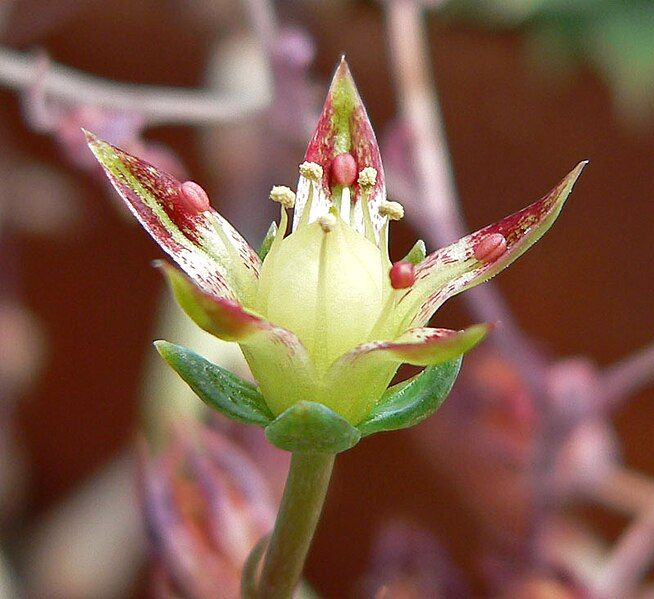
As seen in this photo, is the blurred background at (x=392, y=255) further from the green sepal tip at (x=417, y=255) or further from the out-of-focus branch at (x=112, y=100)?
the green sepal tip at (x=417, y=255)

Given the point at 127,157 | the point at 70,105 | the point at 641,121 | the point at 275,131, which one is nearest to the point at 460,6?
the point at 641,121

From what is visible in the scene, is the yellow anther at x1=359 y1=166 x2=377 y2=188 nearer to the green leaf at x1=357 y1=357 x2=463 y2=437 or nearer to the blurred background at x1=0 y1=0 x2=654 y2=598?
the green leaf at x1=357 y1=357 x2=463 y2=437

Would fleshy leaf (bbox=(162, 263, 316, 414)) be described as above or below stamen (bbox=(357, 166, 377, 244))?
below

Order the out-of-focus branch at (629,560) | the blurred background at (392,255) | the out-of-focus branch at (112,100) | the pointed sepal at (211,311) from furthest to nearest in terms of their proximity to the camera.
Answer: the blurred background at (392,255)
the out-of-focus branch at (629,560)
the out-of-focus branch at (112,100)
the pointed sepal at (211,311)

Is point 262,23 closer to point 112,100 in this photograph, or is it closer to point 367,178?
point 112,100

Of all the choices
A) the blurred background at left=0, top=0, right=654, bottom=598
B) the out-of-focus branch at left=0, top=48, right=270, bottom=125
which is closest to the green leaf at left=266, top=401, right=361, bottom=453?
the out-of-focus branch at left=0, top=48, right=270, bottom=125

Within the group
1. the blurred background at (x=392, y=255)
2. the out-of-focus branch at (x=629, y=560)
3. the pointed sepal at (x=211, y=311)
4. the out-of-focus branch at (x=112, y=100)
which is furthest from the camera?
the blurred background at (x=392, y=255)

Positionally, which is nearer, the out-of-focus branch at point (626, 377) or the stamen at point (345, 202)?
the stamen at point (345, 202)

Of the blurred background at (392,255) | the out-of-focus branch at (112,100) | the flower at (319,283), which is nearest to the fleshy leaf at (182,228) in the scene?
the flower at (319,283)
